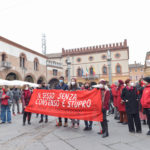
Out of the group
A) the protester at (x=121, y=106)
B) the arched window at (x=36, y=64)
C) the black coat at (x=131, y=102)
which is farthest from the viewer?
the arched window at (x=36, y=64)

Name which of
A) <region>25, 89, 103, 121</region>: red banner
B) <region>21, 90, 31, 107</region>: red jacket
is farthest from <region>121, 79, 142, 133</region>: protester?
<region>21, 90, 31, 107</region>: red jacket

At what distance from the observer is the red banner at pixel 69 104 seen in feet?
16.2

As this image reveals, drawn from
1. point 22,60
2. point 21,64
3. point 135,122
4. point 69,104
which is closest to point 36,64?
point 22,60

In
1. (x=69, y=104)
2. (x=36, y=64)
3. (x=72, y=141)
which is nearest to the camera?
(x=72, y=141)

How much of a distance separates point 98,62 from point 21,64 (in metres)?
21.4

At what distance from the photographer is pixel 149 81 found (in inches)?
182

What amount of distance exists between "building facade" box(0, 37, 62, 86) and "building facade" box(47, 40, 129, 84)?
34.5 ft

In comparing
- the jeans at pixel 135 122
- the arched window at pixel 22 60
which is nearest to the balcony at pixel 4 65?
the arched window at pixel 22 60

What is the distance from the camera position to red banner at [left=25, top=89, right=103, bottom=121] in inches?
194

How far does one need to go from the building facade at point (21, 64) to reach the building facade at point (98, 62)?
1053 cm

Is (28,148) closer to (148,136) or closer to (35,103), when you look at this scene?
(35,103)

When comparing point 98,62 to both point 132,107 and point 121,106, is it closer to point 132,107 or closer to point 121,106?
point 121,106

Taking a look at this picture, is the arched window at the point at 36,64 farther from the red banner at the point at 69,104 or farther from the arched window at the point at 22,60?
the red banner at the point at 69,104

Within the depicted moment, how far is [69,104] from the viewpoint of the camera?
549 cm
